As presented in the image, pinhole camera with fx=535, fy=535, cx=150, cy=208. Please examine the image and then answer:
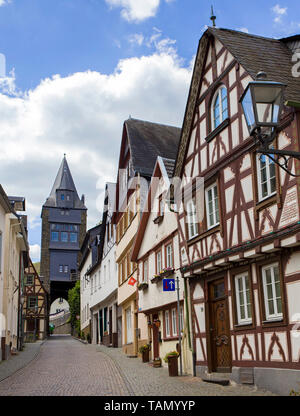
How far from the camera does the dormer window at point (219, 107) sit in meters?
13.7

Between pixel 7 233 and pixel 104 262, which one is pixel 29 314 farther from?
pixel 7 233

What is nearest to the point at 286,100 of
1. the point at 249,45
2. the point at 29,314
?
the point at 249,45

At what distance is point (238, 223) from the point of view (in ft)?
40.4

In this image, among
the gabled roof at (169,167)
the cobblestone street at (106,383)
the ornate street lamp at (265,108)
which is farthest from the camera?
Result: the gabled roof at (169,167)

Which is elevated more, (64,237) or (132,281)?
(64,237)

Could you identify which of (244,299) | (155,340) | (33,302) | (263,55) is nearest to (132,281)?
(155,340)

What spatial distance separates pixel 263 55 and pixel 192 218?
16.0ft

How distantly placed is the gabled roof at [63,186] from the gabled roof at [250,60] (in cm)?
5464

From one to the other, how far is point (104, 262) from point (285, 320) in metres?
26.4

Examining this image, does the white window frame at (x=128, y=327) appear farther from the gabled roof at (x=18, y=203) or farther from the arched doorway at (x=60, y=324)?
the arched doorway at (x=60, y=324)

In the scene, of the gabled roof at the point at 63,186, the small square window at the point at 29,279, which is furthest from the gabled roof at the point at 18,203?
the gabled roof at the point at 63,186

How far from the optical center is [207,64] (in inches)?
581

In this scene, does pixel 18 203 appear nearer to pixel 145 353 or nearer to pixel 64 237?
pixel 145 353

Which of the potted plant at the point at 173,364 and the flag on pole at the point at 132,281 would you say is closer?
the potted plant at the point at 173,364
